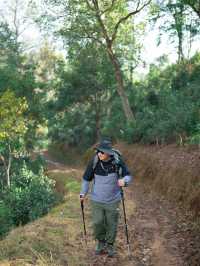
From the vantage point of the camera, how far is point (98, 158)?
718 centimetres

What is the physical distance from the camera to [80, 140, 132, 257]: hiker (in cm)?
709

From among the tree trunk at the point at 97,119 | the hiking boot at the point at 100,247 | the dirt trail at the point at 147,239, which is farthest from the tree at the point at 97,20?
the hiking boot at the point at 100,247

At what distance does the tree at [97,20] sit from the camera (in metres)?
22.3

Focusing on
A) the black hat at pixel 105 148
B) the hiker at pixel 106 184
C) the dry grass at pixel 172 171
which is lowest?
the dry grass at pixel 172 171

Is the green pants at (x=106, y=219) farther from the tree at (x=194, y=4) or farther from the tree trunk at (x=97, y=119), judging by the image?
the tree trunk at (x=97, y=119)

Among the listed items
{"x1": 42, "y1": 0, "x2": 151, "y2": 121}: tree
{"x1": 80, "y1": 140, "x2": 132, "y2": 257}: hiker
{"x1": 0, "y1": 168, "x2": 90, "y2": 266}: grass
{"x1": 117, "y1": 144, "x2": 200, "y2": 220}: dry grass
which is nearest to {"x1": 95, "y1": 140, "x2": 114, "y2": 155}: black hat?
{"x1": 80, "y1": 140, "x2": 132, "y2": 257}: hiker

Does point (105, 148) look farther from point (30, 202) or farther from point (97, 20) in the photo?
point (97, 20)

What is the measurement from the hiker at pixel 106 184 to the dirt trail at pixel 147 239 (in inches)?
17.3

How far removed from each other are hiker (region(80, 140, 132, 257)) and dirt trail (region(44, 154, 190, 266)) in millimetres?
441

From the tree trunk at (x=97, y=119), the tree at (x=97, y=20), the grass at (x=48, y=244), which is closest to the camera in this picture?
the grass at (x=48, y=244)

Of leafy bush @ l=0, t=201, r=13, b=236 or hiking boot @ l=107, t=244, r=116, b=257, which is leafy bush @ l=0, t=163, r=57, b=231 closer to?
leafy bush @ l=0, t=201, r=13, b=236

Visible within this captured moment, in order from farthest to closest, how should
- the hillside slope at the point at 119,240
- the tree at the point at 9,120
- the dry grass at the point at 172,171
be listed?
1. the tree at the point at 9,120
2. the dry grass at the point at 172,171
3. the hillside slope at the point at 119,240

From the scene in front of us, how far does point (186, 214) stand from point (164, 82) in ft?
57.7

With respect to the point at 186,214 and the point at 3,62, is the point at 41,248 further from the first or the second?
the point at 3,62
